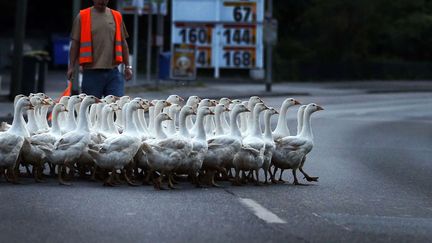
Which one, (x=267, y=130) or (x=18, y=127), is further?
(x=267, y=130)

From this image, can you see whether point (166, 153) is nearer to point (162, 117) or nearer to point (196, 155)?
point (196, 155)

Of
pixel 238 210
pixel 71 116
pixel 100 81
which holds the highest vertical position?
pixel 100 81

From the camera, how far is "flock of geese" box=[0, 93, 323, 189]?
37.4ft

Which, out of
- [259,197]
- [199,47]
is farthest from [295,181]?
[199,47]

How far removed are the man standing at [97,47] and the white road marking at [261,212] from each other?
13.2ft

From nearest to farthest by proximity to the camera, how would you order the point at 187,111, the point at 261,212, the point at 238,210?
the point at 261,212 → the point at 238,210 → the point at 187,111

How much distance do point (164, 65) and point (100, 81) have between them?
25.8 metres

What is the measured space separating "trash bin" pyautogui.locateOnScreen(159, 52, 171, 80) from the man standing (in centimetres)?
2517

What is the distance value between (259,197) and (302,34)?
48.2 metres

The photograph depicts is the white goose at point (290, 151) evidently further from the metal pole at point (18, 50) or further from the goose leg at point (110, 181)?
the metal pole at point (18, 50)

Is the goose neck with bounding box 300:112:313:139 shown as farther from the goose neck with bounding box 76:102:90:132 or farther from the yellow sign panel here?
the yellow sign panel

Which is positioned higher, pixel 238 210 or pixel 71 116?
pixel 71 116

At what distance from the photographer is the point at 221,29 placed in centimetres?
4347

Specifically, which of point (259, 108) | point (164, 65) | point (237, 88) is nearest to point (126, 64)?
point (259, 108)
